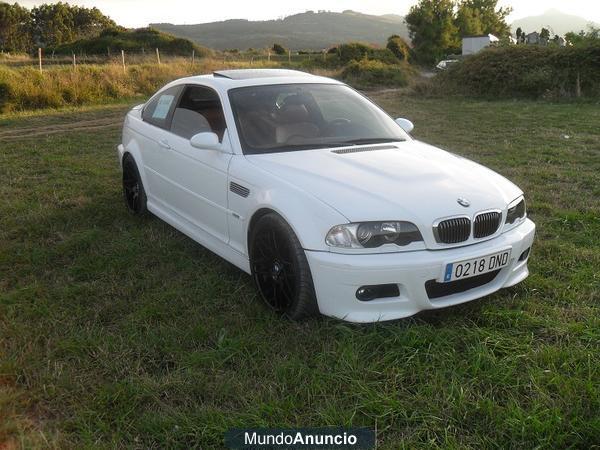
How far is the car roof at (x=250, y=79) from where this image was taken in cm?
429

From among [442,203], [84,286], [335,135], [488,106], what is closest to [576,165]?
[335,135]

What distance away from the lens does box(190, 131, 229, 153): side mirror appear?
3.79m

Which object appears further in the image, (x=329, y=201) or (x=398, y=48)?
(x=398, y=48)

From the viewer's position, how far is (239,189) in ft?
11.9

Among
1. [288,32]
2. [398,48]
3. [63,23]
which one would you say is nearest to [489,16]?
[398,48]

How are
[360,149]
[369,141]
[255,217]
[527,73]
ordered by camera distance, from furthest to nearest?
[527,73], [369,141], [360,149], [255,217]

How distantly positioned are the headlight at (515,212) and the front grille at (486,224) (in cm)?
16

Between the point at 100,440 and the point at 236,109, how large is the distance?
241 centimetres

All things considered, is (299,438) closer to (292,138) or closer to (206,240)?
(206,240)

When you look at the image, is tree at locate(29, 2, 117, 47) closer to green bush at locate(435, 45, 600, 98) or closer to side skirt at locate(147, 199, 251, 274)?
green bush at locate(435, 45, 600, 98)

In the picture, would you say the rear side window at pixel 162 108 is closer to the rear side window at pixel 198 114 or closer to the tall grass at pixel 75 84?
the rear side window at pixel 198 114

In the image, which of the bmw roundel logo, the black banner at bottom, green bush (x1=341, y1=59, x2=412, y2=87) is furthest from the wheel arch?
green bush (x1=341, y1=59, x2=412, y2=87)

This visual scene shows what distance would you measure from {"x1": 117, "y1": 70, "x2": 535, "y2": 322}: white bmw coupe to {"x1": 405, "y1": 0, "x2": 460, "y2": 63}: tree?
50.9 meters

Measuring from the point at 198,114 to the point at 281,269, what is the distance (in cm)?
170
